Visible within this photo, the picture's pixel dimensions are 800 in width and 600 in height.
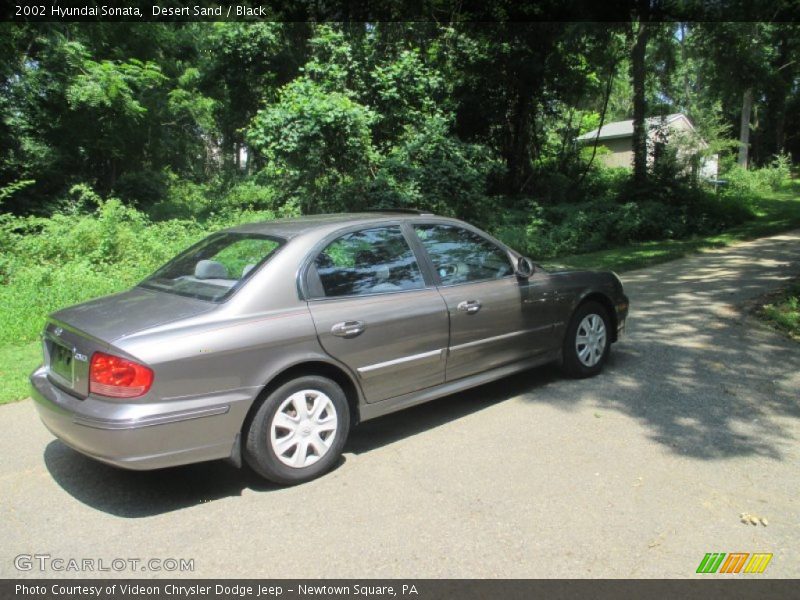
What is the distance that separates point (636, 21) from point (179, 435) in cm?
2083

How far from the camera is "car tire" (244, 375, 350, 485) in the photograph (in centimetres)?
379

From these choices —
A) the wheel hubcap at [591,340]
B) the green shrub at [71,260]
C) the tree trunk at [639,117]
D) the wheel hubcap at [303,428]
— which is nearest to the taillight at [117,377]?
the wheel hubcap at [303,428]

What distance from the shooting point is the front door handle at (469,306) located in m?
4.82

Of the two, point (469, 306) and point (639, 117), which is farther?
point (639, 117)

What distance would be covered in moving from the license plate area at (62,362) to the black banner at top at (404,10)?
1316 centimetres

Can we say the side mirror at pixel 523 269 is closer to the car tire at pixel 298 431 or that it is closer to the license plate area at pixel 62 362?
the car tire at pixel 298 431

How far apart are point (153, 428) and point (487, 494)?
1.96 meters

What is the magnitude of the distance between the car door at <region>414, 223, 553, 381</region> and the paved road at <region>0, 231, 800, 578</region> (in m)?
0.47

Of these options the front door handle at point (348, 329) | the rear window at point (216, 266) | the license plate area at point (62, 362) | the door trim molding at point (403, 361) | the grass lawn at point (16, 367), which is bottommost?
the grass lawn at point (16, 367)

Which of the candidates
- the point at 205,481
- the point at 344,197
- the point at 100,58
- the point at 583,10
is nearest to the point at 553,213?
the point at 583,10

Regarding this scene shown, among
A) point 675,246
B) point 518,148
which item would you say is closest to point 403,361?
point 675,246

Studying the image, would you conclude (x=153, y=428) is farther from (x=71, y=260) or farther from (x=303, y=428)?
(x=71, y=260)

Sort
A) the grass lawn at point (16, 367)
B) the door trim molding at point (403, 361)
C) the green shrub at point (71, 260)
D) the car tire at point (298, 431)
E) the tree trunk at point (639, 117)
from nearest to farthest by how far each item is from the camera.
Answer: the car tire at point (298, 431) → the door trim molding at point (403, 361) → the grass lawn at point (16, 367) → the green shrub at point (71, 260) → the tree trunk at point (639, 117)

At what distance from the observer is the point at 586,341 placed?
5883 mm
